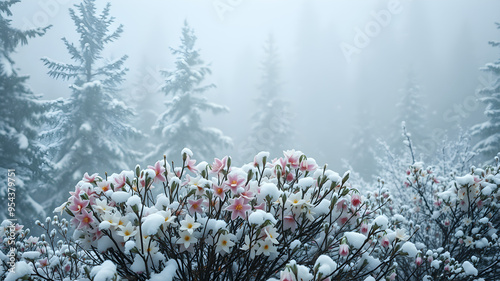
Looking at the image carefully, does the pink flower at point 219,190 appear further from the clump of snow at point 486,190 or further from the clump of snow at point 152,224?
the clump of snow at point 486,190

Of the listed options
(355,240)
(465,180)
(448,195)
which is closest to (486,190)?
(465,180)

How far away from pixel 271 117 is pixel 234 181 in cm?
1991

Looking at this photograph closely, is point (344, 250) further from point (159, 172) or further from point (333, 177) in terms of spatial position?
point (159, 172)

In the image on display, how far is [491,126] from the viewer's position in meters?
12.4

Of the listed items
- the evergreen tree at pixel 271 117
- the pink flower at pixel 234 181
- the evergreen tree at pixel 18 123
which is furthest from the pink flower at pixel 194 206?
the evergreen tree at pixel 271 117

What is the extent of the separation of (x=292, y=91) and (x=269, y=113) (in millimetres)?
20123

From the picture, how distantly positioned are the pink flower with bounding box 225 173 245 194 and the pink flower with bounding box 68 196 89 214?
0.87 m

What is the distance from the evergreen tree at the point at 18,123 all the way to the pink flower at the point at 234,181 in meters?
8.93

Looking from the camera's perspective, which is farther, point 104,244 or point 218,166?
point 218,166

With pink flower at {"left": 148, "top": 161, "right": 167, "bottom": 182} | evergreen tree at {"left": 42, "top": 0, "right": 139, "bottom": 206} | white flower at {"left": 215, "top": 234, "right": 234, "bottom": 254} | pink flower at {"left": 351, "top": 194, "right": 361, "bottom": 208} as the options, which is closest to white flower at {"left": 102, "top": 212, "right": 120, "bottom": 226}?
pink flower at {"left": 148, "top": 161, "right": 167, "bottom": 182}

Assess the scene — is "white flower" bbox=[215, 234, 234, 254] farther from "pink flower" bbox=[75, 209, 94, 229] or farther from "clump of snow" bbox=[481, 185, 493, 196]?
"clump of snow" bbox=[481, 185, 493, 196]

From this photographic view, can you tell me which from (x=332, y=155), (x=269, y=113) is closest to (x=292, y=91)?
(x=332, y=155)

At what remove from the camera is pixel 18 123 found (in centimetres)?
857

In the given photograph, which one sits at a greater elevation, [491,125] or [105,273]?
[491,125]
